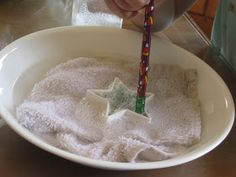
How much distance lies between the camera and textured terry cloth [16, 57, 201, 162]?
0.48 metres

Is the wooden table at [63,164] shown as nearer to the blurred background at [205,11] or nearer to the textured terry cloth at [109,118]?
the textured terry cloth at [109,118]

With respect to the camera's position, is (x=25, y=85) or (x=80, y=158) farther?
(x=25, y=85)

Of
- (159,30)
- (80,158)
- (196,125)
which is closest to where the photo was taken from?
(80,158)

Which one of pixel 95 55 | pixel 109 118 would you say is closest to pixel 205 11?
pixel 95 55

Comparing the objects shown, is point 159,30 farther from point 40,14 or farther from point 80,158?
point 80,158

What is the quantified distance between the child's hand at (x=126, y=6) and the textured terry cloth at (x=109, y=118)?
7 cm

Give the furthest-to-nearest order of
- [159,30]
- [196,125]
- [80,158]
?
[159,30] < [196,125] < [80,158]

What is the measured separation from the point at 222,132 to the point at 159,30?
0.25 m

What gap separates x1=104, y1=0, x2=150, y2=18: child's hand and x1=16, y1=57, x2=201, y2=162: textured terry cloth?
0.07 metres

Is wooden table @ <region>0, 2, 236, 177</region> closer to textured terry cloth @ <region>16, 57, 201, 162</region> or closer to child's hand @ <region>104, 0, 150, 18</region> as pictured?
textured terry cloth @ <region>16, 57, 201, 162</region>

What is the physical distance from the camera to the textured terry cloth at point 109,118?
48 cm

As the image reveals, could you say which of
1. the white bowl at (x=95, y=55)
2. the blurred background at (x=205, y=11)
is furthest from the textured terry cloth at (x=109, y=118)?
the blurred background at (x=205, y=11)

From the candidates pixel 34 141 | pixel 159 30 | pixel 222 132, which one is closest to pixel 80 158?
pixel 34 141

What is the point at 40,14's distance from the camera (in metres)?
0.78
